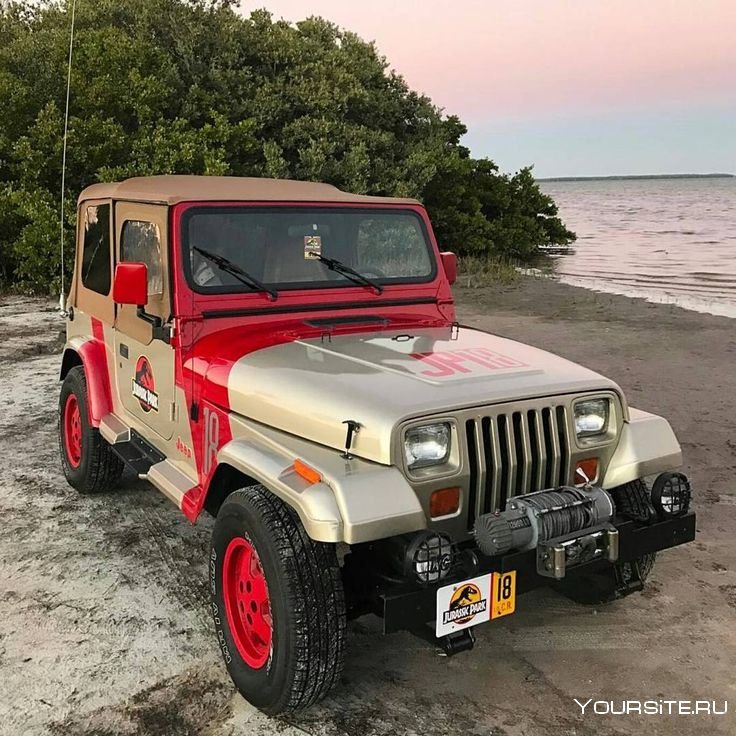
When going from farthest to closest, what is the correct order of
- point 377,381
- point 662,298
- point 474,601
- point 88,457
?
point 662,298, point 88,457, point 377,381, point 474,601

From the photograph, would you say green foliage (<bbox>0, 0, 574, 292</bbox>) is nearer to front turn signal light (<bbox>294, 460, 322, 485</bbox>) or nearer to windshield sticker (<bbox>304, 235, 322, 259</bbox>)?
windshield sticker (<bbox>304, 235, 322, 259</bbox>)

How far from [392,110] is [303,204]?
16986 mm

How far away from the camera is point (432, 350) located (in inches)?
133

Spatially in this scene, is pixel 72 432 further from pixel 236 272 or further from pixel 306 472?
pixel 306 472

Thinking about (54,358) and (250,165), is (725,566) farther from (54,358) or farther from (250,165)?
(250,165)

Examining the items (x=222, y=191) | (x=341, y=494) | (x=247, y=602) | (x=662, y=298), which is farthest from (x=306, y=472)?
(x=662, y=298)

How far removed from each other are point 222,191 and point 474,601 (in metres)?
2.42

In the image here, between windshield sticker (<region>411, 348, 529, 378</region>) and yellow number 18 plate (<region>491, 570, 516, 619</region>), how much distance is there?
30.3 inches

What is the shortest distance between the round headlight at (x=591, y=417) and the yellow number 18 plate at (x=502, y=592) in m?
0.68

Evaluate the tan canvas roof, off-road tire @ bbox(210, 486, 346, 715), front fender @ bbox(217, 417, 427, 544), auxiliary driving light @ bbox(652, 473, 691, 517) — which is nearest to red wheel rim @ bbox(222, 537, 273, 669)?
off-road tire @ bbox(210, 486, 346, 715)

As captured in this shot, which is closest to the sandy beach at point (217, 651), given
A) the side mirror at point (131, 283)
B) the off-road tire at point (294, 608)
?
the off-road tire at point (294, 608)

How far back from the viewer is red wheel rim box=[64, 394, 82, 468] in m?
5.13

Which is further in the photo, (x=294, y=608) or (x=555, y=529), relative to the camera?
(x=555, y=529)

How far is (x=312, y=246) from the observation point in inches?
156
